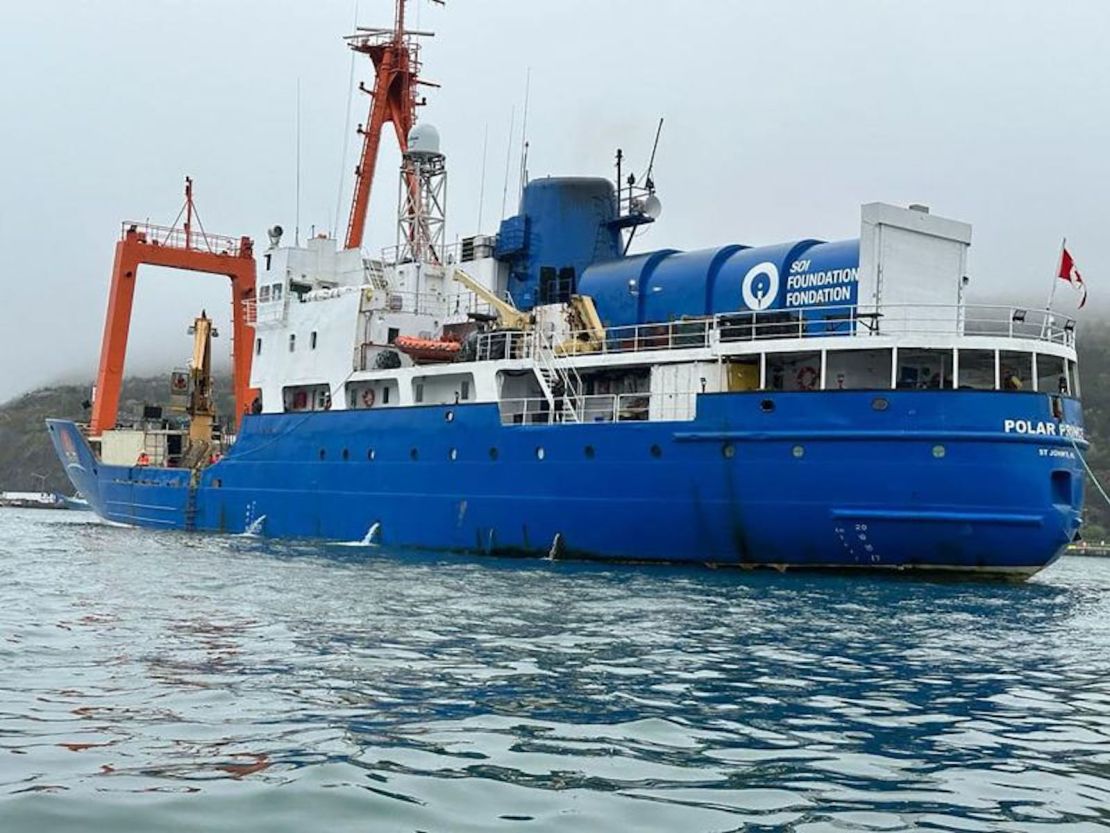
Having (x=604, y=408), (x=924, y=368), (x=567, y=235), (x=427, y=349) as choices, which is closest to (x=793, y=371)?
(x=924, y=368)

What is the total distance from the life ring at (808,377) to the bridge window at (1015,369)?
9.79ft

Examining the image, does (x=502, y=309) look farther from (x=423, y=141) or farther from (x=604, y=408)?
(x=423, y=141)

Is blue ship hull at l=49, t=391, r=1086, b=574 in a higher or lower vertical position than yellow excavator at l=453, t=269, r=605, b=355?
lower

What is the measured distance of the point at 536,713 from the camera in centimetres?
789

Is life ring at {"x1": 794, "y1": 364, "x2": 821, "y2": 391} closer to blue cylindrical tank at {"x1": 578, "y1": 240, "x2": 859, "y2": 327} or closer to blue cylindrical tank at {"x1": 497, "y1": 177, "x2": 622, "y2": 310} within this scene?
blue cylindrical tank at {"x1": 578, "y1": 240, "x2": 859, "y2": 327}

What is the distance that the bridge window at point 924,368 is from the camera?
20625 mm

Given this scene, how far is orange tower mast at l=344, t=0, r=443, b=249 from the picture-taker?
1467 inches

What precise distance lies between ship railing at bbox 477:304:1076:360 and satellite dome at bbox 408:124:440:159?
362 inches

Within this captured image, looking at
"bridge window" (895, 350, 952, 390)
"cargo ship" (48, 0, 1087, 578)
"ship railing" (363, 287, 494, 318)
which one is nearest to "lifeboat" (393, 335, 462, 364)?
"cargo ship" (48, 0, 1087, 578)

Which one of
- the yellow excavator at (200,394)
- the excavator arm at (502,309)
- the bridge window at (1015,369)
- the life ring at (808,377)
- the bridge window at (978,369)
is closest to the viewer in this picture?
the bridge window at (978,369)

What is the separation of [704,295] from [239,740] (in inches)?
719

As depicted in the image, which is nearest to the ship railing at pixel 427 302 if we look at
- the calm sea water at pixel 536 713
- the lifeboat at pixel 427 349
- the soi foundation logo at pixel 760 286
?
the lifeboat at pixel 427 349

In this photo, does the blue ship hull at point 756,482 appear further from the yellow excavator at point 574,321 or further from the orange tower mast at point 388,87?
the orange tower mast at point 388,87

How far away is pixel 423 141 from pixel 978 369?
16.4m
